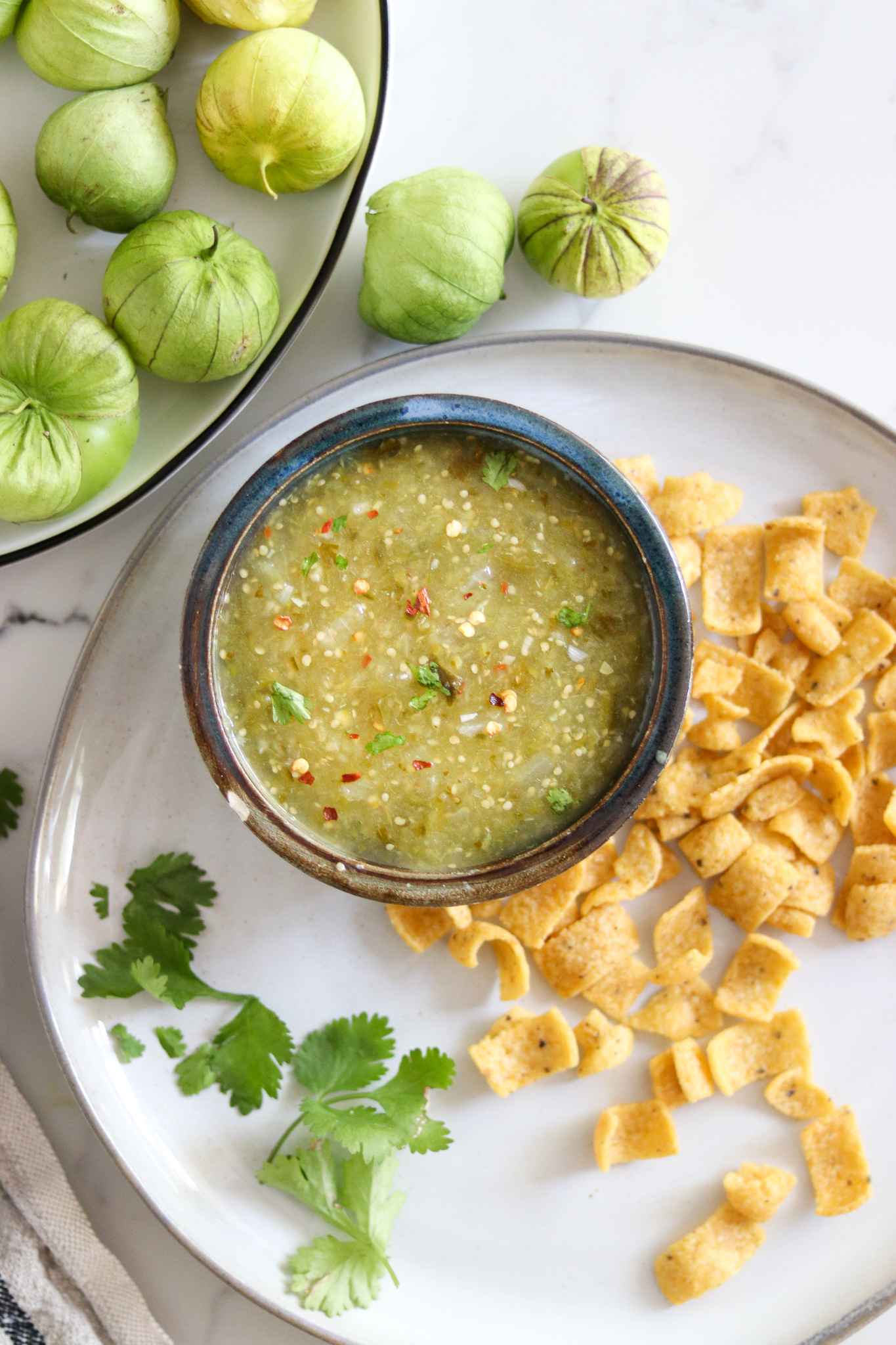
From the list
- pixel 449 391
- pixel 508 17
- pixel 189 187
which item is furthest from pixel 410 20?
pixel 449 391

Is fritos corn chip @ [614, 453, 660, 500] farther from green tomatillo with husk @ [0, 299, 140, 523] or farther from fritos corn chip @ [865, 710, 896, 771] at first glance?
green tomatillo with husk @ [0, 299, 140, 523]

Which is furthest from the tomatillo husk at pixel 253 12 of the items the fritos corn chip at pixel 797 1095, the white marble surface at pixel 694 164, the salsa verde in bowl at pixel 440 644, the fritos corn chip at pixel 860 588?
the fritos corn chip at pixel 797 1095

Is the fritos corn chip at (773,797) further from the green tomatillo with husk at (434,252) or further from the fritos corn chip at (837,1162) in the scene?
the green tomatillo with husk at (434,252)

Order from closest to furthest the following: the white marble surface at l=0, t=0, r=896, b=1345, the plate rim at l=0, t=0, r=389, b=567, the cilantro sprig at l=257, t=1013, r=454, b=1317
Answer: the plate rim at l=0, t=0, r=389, b=567 → the cilantro sprig at l=257, t=1013, r=454, b=1317 → the white marble surface at l=0, t=0, r=896, b=1345

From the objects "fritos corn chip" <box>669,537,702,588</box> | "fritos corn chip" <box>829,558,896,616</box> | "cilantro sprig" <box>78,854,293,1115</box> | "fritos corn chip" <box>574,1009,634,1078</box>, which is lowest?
"cilantro sprig" <box>78,854,293,1115</box>

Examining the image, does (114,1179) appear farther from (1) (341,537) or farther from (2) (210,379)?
(2) (210,379)

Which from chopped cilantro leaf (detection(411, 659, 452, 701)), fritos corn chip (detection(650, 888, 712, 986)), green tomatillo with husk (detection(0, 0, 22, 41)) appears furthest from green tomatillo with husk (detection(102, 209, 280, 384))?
fritos corn chip (detection(650, 888, 712, 986))
